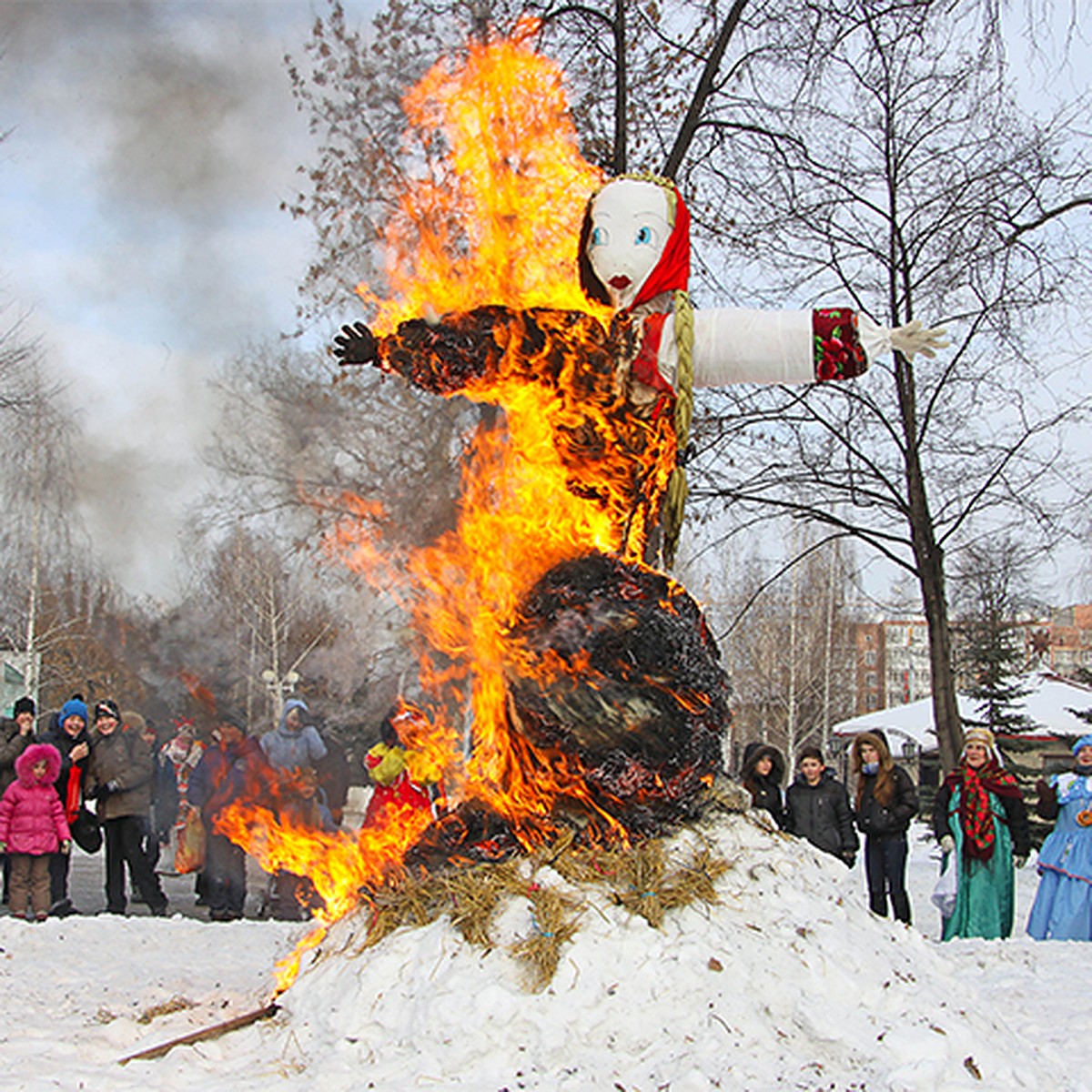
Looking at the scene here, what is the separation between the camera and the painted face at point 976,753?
24.6 ft

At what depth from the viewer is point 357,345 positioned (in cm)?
451

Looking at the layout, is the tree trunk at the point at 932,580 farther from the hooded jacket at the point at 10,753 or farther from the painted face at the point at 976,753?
the hooded jacket at the point at 10,753

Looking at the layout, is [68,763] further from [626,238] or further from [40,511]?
[626,238]

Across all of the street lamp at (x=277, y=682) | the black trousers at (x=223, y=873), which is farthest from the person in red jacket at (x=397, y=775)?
the black trousers at (x=223, y=873)

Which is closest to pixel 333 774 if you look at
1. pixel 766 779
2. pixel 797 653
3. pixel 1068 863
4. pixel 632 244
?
pixel 766 779

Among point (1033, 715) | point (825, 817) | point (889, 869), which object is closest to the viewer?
point (825, 817)

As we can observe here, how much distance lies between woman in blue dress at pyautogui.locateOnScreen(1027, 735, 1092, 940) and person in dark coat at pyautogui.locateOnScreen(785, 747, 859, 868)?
4.22 feet

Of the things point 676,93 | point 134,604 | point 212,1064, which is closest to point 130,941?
point 134,604

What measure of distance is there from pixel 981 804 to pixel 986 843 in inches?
10.1

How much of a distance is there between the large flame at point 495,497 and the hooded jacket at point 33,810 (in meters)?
2.75

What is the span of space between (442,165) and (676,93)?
3.69m

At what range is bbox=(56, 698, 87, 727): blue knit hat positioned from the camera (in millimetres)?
8367

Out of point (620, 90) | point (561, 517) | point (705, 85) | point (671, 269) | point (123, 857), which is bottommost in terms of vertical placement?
point (123, 857)

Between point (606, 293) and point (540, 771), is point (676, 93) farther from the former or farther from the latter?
point (540, 771)
